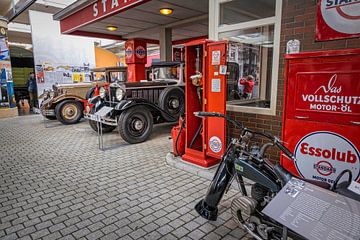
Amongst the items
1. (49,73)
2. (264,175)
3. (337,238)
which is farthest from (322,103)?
(49,73)

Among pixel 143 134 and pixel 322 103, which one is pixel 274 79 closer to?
pixel 322 103

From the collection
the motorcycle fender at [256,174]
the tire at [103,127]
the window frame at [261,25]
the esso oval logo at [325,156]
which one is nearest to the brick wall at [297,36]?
the window frame at [261,25]

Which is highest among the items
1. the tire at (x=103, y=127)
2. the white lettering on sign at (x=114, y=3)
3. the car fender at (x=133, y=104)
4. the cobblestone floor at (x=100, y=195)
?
the white lettering on sign at (x=114, y=3)

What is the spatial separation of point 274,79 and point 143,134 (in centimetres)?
322

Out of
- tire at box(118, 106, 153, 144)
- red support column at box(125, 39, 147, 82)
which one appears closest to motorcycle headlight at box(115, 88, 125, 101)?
tire at box(118, 106, 153, 144)

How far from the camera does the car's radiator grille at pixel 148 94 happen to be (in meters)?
5.72

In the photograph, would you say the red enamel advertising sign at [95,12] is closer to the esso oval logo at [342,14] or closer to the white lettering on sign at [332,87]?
the esso oval logo at [342,14]

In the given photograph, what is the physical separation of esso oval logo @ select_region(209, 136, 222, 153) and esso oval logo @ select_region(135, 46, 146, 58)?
250 inches

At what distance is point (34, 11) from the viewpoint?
1016 centimetres

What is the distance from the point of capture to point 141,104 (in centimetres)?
539

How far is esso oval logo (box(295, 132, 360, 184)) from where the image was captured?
1.99 m

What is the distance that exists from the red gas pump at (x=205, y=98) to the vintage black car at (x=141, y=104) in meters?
1.69

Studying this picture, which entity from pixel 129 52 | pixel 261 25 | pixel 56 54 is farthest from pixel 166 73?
pixel 56 54

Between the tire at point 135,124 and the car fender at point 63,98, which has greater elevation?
the car fender at point 63,98
